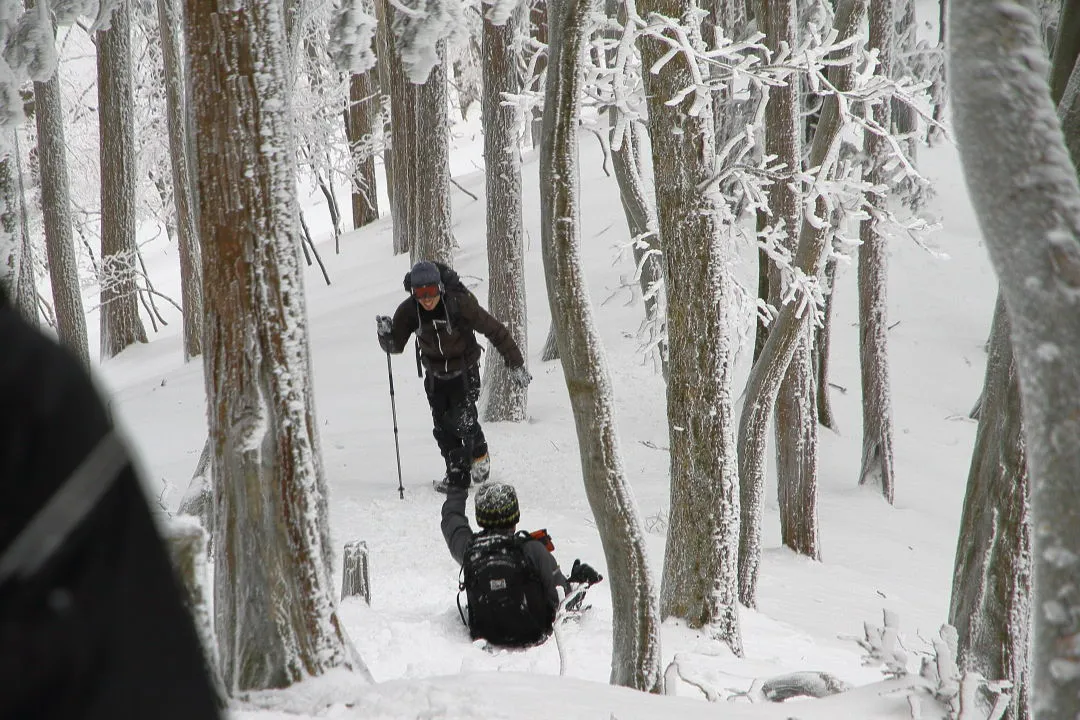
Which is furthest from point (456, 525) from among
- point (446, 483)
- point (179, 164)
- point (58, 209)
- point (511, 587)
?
point (58, 209)

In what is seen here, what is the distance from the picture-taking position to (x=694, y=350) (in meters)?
5.75

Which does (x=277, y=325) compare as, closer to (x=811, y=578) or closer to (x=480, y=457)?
(x=480, y=457)

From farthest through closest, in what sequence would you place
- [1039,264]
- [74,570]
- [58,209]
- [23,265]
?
[58,209], [23,265], [1039,264], [74,570]

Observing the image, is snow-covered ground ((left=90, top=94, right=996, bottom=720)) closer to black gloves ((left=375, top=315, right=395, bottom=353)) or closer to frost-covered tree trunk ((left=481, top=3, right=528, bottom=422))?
frost-covered tree trunk ((left=481, top=3, right=528, bottom=422))

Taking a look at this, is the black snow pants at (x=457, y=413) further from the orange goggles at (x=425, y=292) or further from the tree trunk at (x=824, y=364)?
the tree trunk at (x=824, y=364)

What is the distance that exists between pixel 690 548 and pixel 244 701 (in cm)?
330

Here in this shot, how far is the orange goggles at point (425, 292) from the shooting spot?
7617 mm

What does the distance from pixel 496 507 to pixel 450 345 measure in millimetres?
2317

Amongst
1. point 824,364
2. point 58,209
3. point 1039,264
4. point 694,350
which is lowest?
point 824,364

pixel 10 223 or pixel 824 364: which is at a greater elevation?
pixel 10 223

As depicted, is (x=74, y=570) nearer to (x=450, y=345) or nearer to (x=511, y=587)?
(x=511, y=587)

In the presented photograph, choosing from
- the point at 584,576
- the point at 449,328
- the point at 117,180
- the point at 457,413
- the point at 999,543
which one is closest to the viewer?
the point at 999,543

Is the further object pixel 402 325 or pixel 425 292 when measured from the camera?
pixel 402 325

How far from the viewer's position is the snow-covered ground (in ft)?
11.8
